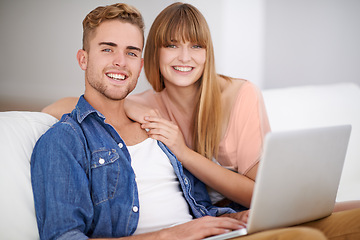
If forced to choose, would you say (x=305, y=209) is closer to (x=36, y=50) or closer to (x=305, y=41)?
(x=36, y=50)

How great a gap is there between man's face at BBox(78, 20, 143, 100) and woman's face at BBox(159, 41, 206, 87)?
1.08ft

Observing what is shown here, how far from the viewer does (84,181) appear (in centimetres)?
125

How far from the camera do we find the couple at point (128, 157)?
1.22 meters

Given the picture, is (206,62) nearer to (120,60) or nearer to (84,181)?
(120,60)

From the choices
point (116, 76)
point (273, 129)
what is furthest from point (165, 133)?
point (273, 129)

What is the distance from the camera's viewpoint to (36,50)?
192 centimetres

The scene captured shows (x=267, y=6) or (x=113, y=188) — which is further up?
(x=267, y=6)

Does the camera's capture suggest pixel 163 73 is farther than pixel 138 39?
Yes

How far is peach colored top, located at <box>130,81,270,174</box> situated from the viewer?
182cm

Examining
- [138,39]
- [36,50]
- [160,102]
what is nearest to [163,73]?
[160,102]

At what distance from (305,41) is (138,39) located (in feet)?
5.85

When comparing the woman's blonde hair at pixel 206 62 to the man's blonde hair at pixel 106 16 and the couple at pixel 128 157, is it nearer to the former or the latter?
the couple at pixel 128 157

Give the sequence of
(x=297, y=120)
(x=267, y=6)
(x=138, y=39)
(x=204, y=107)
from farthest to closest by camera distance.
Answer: (x=267, y=6) < (x=297, y=120) < (x=204, y=107) < (x=138, y=39)

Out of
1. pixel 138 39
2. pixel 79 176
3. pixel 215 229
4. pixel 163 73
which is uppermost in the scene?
pixel 138 39
